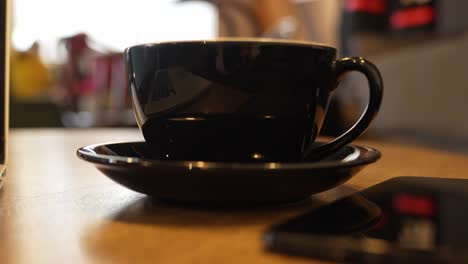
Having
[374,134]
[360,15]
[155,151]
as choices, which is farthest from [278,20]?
[155,151]

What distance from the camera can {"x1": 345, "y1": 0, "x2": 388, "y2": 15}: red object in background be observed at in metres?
2.43

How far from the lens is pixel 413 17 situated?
221 centimetres

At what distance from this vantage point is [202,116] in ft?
1.15

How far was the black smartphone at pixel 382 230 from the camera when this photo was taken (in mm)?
183

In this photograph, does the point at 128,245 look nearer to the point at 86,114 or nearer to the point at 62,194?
the point at 62,194

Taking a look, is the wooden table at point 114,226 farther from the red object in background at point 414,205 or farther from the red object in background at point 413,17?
the red object in background at point 413,17

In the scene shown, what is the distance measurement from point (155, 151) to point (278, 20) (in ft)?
10.1

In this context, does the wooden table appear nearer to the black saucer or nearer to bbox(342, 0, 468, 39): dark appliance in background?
the black saucer

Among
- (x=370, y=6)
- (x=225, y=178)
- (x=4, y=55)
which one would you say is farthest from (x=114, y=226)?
(x=370, y=6)

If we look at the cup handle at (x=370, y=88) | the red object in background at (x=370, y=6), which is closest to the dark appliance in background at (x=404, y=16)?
the red object in background at (x=370, y=6)

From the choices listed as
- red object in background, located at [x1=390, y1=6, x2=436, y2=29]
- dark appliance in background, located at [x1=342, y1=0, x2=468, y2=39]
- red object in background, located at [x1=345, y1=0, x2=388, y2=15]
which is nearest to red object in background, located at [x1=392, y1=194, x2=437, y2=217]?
dark appliance in background, located at [x1=342, y1=0, x2=468, y2=39]

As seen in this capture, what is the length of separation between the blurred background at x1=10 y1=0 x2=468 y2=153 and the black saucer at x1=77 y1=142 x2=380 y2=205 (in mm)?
403

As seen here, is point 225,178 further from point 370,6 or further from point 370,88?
point 370,6

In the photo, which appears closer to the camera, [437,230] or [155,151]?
[437,230]
